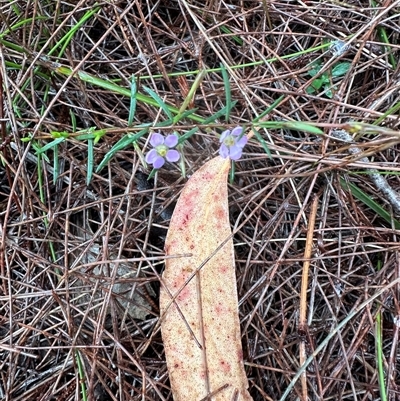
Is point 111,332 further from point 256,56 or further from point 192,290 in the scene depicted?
point 256,56

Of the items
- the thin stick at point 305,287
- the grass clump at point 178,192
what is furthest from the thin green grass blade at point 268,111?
the thin stick at point 305,287

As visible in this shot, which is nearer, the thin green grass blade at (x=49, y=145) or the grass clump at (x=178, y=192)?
the thin green grass blade at (x=49, y=145)

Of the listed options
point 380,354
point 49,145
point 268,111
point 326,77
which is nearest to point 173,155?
point 268,111

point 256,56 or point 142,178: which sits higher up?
point 256,56

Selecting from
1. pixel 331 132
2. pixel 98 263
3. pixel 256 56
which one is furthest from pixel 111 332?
pixel 256 56

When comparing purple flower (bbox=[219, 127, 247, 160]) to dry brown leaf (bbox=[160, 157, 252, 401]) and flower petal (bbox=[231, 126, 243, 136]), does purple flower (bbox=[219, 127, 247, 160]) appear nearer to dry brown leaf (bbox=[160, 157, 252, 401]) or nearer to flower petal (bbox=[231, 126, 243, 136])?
flower petal (bbox=[231, 126, 243, 136])

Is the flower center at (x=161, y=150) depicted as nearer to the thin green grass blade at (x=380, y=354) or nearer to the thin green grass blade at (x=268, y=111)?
the thin green grass blade at (x=268, y=111)
